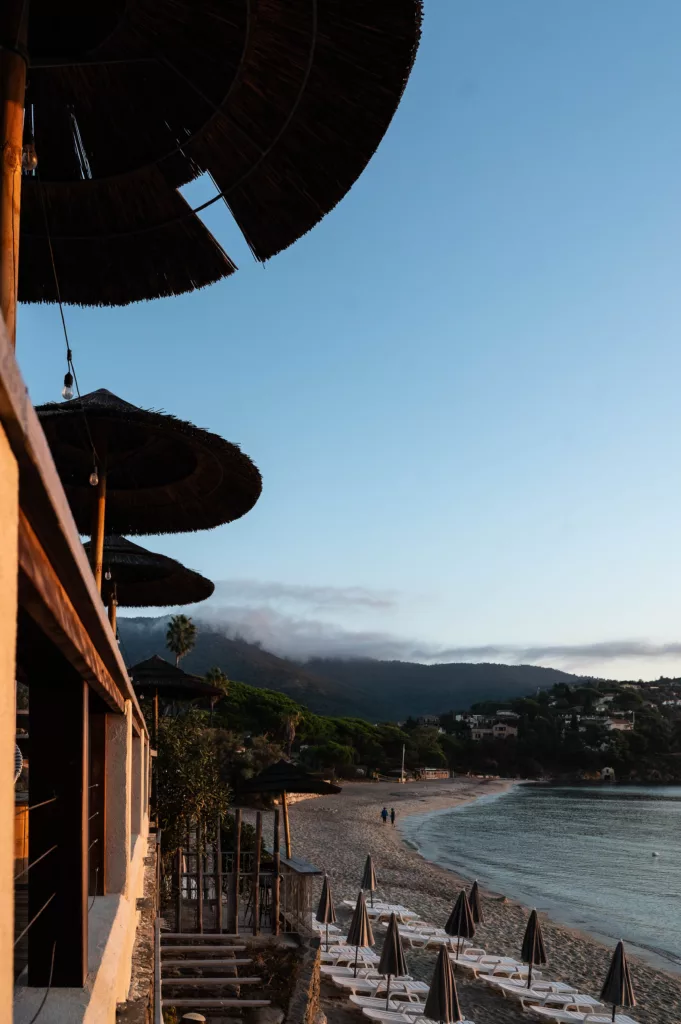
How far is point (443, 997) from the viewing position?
33.8ft

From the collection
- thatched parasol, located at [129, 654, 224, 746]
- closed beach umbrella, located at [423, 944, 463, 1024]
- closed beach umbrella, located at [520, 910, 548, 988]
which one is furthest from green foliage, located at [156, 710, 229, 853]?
closed beach umbrella, located at [520, 910, 548, 988]

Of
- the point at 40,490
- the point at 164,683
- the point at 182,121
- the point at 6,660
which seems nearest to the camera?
the point at 6,660

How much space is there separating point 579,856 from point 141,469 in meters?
44.9

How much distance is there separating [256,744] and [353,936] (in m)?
33.2

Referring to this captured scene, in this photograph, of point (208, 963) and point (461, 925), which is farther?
point (461, 925)

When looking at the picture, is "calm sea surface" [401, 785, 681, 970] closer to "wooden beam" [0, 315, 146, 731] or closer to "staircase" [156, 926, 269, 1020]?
"staircase" [156, 926, 269, 1020]

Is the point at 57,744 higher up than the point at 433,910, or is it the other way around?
the point at 57,744

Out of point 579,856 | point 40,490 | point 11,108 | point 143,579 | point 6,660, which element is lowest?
point 579,856

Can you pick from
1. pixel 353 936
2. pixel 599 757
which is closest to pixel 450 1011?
pixel 353 936

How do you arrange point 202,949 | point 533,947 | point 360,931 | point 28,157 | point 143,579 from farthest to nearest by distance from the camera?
point 533,947
point 360,931
point 143,579
point 202,949
point 28,157

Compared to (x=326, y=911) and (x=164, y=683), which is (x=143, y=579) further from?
(x=326, y=911)

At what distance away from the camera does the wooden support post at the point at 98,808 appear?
4176 millimetres

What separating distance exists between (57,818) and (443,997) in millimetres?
9361

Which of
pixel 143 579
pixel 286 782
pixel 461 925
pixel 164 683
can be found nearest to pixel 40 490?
pixel 143 579
